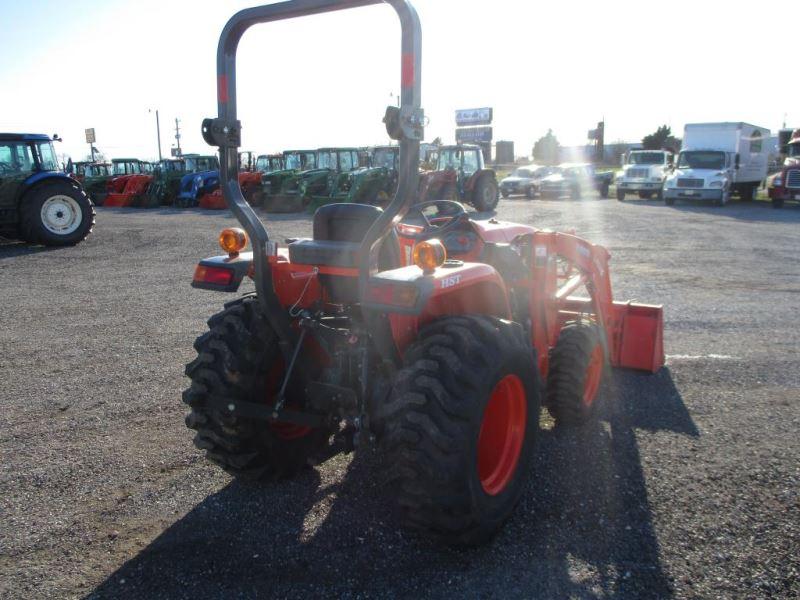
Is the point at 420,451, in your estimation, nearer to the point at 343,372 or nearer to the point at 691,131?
the point at 343,372

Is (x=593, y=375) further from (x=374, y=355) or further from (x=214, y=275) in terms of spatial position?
(x=214, y=275)

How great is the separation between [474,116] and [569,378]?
47.3m

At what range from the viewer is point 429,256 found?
2.89 m

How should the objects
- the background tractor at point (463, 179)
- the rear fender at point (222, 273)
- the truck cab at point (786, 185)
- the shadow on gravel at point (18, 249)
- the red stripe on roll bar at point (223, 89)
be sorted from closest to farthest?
the red stripe on roll bar at point (223, 89), the rear fender at point (222, 273), the shadow on gravel at point (18, 249), the background tractor at point (463, 179), the truck cab at point (786, 185)

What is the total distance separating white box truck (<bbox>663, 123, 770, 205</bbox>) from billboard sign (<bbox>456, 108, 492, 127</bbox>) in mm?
24941

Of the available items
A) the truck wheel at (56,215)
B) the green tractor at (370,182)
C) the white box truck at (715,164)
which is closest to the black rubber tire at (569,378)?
the truck wheel at (56,215)

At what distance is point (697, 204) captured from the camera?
23.9 metres

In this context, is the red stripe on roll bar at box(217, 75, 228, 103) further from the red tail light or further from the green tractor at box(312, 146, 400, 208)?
the green tractor at box(312, 146, 400, 208)

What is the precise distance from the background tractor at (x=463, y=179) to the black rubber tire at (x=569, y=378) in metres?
15.8

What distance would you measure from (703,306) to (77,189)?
1202 centimetres

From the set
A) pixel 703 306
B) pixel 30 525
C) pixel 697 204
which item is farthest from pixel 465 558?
pixel 697 204

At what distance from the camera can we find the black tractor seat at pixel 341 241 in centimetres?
311

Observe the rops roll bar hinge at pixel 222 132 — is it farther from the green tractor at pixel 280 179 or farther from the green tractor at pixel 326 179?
the green tractor at pixel 280 179

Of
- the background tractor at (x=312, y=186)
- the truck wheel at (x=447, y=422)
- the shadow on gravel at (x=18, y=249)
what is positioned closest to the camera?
the truck wheel at (x=447, y=422)
